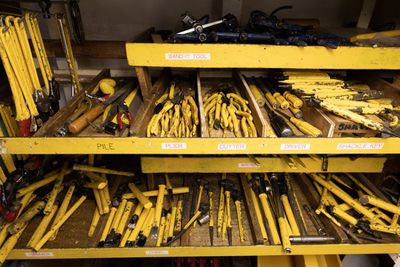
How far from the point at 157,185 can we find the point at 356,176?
1.21 metres

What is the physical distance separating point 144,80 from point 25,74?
496 mm

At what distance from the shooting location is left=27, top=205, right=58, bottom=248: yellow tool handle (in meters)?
1.23

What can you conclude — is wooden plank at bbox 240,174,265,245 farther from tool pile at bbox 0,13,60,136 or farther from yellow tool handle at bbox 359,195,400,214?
tool pile at bbox 0,13,60,136

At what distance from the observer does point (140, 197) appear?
1396mm

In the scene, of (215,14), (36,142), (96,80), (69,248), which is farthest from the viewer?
(215,14)

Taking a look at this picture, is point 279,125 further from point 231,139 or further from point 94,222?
point 94,222

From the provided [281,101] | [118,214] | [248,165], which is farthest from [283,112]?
[118,214]

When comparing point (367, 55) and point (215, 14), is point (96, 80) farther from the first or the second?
point (367, 55)

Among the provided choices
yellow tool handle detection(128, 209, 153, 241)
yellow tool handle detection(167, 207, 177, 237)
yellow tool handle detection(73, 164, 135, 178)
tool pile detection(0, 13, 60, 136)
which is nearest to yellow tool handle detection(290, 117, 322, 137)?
yellow tool handle detection(167, 207, 177, 237)

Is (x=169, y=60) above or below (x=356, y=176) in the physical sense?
above

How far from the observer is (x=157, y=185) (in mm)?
1571

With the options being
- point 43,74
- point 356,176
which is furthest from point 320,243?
point 43,74

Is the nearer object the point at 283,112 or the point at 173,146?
the point at 173,146

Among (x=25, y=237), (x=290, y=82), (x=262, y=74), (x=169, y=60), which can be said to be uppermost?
(x=169, y=60)
